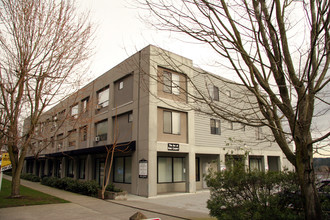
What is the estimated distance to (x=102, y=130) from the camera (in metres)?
24.0

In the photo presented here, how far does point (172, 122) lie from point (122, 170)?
547cm

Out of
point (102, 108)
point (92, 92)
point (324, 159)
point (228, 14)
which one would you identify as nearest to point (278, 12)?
point (228, 14)

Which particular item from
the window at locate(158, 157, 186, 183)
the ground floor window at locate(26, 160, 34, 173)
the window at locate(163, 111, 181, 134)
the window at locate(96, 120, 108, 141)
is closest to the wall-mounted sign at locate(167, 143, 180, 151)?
the window at locate(163, 111, 181, 134)

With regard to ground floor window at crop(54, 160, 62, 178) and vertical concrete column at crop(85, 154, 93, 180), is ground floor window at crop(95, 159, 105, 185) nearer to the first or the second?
vertical concrete column at crop(85, 154, 93, 180)

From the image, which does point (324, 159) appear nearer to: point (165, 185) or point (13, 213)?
point (13, 213)

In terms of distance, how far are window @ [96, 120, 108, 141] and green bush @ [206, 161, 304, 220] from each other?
16539 mm

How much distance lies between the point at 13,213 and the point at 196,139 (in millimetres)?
13486

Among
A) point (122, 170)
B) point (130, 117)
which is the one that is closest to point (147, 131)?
point (130, 117)

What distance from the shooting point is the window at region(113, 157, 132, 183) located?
19750 millimetres

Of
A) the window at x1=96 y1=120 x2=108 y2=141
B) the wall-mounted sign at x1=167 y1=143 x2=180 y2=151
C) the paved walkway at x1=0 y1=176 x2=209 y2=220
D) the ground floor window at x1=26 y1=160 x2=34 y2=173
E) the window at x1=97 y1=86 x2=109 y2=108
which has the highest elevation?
the window at x1=97 y1=86 x2=109 y2=108

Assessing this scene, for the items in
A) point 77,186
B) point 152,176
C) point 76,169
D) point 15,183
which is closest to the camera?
point 15,183

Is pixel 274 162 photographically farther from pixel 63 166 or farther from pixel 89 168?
pixel 63 166

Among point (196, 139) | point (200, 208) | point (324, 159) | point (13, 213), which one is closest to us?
point (324, 159)

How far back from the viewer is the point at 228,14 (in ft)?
19.2
